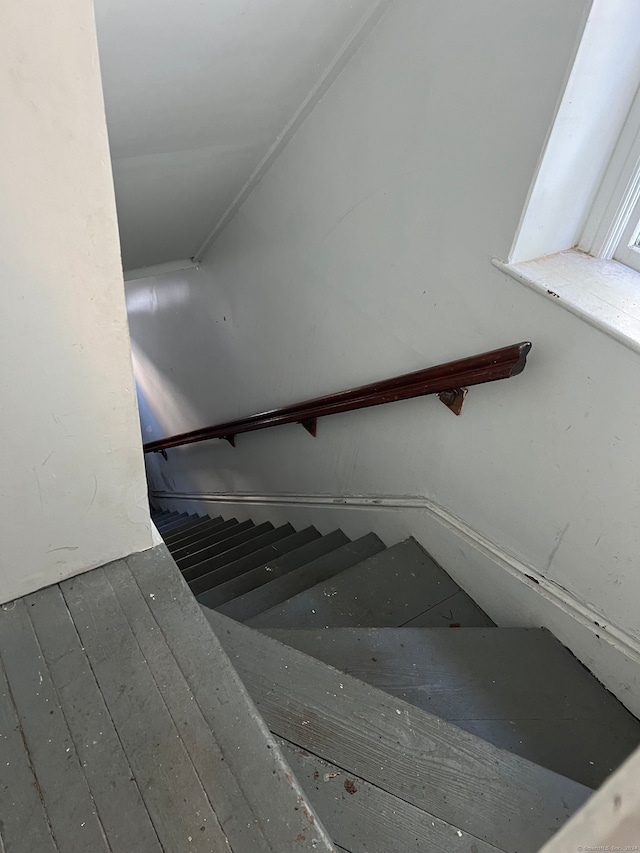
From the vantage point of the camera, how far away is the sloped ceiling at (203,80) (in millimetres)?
1491

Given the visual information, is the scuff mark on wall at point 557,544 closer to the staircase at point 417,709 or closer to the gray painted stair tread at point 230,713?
the staircase at point 417,709

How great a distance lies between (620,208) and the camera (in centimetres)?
142

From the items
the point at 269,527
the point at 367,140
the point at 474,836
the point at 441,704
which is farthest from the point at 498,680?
the point at 269,527

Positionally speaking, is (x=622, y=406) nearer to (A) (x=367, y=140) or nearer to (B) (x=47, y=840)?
(A) (x=367, y=140)

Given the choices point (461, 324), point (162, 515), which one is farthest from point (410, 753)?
point (162, 515)

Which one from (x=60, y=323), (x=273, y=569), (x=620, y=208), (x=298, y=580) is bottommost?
(x=273, y=569)

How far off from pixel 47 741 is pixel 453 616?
1346mm

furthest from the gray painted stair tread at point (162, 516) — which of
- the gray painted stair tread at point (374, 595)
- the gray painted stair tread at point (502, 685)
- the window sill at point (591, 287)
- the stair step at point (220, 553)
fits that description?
the window sill at point (591, 287)

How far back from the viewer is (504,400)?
1682 millimetres

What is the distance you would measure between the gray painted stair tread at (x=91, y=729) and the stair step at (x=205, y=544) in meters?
1.81

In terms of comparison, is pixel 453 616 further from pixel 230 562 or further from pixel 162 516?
pixel 162 516

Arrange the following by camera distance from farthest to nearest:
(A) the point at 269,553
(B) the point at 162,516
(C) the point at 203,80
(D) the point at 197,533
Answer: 1. (B) the point at 162,516
2. (D) the point at 197,533
3. (A) the point at 269,553
4. (C) the point at 203,80

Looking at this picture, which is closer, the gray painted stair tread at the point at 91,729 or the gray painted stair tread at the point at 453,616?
the gray painted stair tread at the point at 91,729

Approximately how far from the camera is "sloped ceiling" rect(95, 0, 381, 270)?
1491 millimetres
